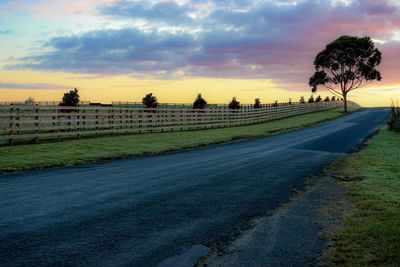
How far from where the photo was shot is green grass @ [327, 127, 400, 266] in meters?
4.97

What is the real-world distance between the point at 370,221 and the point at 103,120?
73.0ft

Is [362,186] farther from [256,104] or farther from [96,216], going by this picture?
[256,104]

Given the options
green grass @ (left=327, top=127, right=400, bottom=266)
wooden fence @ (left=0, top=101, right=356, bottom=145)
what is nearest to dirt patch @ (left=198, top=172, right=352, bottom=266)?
green grass @ (left=327, top=127, right=400, bottom=266)

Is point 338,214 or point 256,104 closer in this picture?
point 338,214

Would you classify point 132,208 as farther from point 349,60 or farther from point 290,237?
point 349,60

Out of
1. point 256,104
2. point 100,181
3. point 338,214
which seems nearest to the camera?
point 338,214

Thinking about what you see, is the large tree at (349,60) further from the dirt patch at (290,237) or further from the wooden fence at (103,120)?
the dirt patch at (290,237)

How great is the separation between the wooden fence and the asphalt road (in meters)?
9.16

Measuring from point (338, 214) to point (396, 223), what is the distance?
1111mm

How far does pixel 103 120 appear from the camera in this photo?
26609 millimetres

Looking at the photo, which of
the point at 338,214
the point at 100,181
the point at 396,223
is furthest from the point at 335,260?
the point at 100,181

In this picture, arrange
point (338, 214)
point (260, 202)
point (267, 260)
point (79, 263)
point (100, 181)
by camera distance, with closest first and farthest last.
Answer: point (79, 263)
point (267, 260)
point (338, 214)
point (260, 202)
point (100, 181)

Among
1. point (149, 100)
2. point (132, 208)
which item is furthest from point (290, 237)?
point (149, 100)

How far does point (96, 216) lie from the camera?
6.54m
